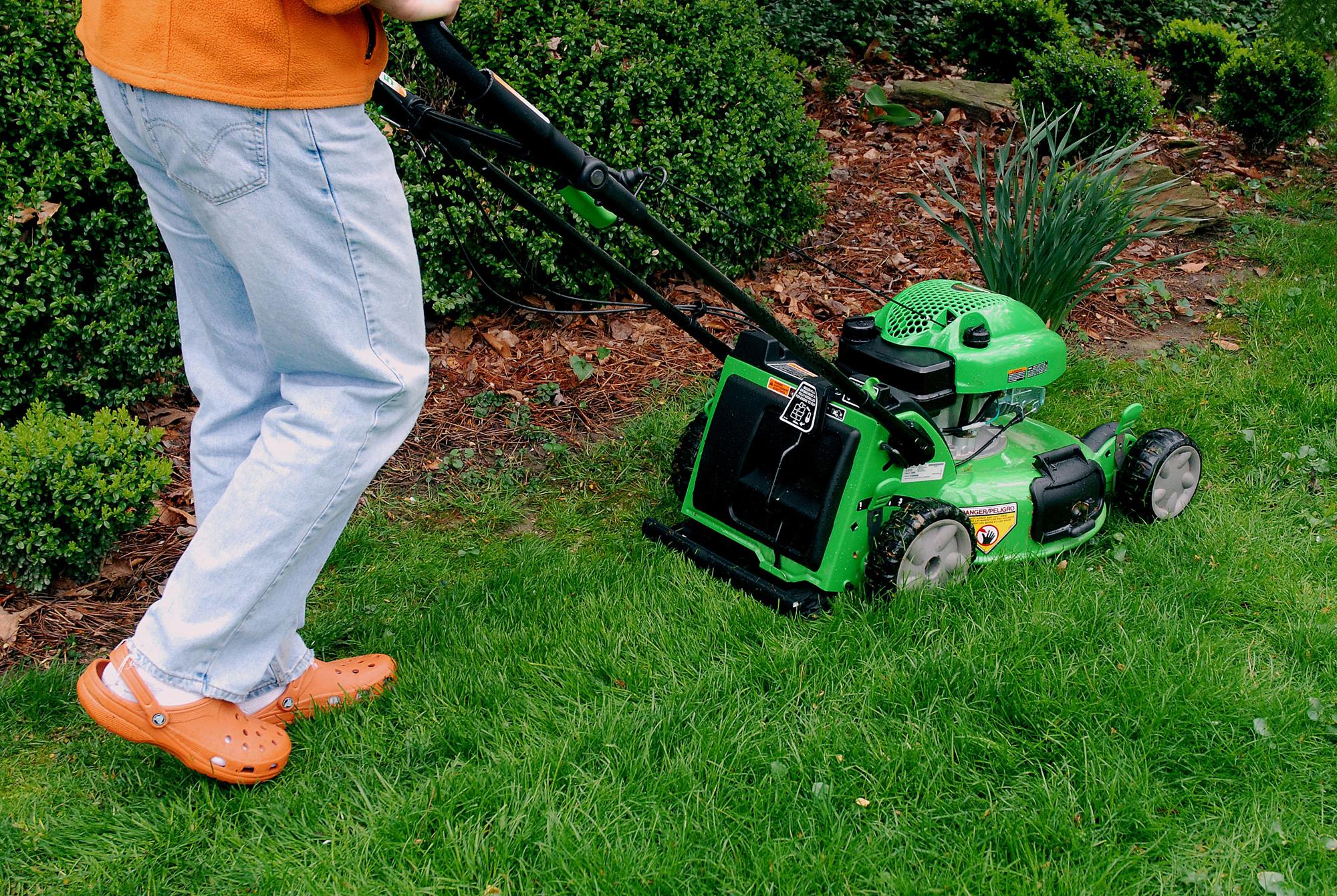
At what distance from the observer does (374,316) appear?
6.08 ft

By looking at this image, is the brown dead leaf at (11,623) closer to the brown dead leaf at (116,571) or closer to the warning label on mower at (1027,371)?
the brown dead leaf at (116,571)

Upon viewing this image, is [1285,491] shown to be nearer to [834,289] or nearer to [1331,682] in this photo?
[1331,682]

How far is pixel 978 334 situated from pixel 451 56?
4.54 ft

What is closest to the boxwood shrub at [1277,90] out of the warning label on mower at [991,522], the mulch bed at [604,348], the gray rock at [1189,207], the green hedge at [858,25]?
the mulch bed at [604,348]

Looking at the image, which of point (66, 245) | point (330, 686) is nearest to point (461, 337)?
point (66, 245)

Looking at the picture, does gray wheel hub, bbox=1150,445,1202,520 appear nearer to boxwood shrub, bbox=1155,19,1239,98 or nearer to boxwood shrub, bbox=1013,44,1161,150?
boxwood shrub, bbox=1013,44,1161,150

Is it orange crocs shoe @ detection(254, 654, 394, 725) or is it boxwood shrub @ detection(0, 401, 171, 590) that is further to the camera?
boxwood shrub @ detection(0, 401, 171, 590)

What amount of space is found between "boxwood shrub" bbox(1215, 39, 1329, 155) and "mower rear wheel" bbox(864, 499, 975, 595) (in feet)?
14.5

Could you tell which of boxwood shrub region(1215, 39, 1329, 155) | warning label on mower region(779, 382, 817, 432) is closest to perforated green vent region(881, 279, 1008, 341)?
warning label on mower region(779, 382, 817, 432)

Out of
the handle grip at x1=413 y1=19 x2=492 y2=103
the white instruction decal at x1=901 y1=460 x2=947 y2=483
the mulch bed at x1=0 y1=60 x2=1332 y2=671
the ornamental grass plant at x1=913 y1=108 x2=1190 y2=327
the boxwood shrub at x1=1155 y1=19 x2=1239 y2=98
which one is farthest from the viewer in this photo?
the boxwood shrub at x1=1155 y1=19 x2=1239 y2=98

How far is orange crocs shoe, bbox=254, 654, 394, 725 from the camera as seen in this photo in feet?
7.17

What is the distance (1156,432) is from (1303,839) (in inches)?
50.0

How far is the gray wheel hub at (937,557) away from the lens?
252 centimetres

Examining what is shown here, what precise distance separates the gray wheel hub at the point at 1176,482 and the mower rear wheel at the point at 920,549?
25.4 inches
